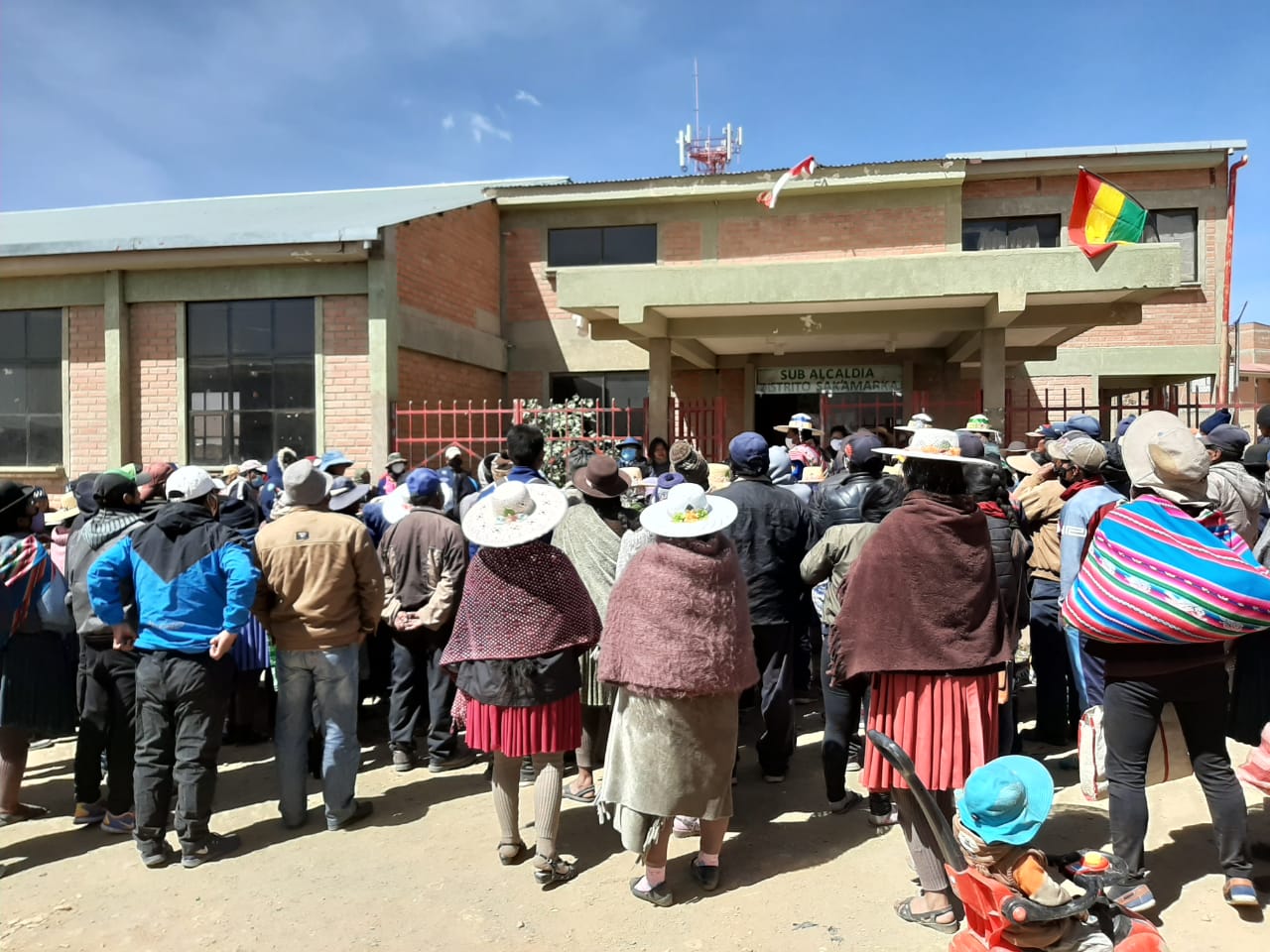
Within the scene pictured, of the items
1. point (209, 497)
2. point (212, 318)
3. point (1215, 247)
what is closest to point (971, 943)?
point (209, 497)

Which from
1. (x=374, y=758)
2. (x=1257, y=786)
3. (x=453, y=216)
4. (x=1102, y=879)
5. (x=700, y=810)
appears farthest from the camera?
(x=453, y=216)

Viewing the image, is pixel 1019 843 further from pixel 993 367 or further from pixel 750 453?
pixel 993 367

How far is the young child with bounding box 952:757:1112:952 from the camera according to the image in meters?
2.60

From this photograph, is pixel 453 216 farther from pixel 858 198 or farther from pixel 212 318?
pixel 858 198

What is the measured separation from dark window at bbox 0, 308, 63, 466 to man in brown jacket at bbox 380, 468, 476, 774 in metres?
9.76

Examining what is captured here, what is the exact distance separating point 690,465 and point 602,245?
9.89m

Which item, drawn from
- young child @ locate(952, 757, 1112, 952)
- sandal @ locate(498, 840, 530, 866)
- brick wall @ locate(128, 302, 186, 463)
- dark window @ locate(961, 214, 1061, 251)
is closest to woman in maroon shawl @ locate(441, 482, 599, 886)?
sandal @ locate(498, 840, 530, 866)

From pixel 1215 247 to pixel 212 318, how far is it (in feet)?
50.3

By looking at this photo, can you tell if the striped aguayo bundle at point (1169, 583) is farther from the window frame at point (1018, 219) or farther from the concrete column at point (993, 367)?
the window frame at point (1018, 219)

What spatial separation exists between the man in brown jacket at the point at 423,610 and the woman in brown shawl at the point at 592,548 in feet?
2.83

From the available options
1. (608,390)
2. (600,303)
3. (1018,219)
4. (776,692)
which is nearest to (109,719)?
(776,692)

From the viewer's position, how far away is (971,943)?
106 inches

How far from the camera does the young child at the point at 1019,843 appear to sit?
2598mm

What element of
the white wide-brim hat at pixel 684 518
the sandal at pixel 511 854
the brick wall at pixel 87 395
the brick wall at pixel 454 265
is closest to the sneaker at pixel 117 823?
the sandal at pixel 511 854
